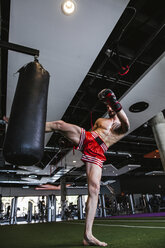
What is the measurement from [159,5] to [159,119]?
11.6 feet

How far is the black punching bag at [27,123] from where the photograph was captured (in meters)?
1.23

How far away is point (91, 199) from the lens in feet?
5.01

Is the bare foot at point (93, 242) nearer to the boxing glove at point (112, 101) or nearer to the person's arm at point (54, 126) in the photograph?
the person's arm at point (54, 126)

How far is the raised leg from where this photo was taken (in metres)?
1.35

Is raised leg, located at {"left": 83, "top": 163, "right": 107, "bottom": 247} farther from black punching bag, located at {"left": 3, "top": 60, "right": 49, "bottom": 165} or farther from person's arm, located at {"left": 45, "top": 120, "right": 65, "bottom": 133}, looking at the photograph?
black punching bag, located at {"left": 3, "top": 60, "right": 49, "bottom": 165}

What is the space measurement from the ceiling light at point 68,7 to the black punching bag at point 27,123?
1713 mm

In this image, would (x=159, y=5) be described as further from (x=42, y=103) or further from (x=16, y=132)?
(x=16, y=132)

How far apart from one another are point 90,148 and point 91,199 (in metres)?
0.45

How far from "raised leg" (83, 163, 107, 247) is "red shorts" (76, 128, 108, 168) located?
0.06m

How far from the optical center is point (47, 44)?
3.33 m

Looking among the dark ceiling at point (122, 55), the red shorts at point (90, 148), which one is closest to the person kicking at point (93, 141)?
the red shorts at point (90, 148)

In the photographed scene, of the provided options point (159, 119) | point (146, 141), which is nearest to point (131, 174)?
point (146, 141)

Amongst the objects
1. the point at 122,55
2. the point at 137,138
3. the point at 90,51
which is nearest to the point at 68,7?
the point at 90,51

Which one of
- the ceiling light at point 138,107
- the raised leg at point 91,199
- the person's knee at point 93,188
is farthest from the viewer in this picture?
the ceiling light at point 138,107
